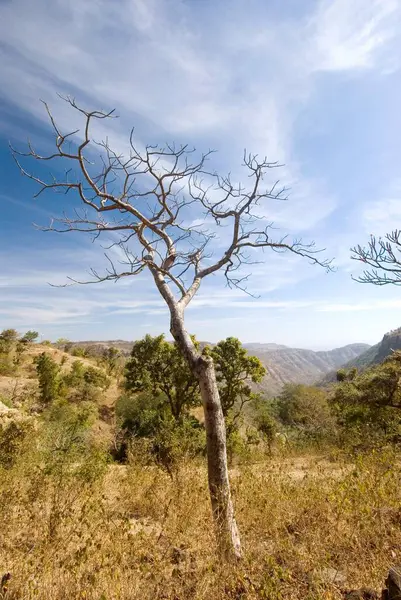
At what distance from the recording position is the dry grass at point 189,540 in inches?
111

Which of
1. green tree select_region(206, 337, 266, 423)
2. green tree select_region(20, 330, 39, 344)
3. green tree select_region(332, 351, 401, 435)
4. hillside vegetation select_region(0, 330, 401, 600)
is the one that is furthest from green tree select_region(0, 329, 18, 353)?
green tree select_region(332, 351, 401, 435)

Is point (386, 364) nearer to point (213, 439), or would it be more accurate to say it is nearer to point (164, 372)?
point (164, 372)

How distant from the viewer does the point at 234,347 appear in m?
21.0

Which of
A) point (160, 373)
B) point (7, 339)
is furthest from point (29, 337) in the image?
point (160, 373)

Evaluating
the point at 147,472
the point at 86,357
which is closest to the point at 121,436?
the point at 147,472

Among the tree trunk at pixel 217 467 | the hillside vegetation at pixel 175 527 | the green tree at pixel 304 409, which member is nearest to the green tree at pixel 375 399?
the hillside vegetation at pixel 175 527

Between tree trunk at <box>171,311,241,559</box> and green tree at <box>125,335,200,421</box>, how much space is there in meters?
17.5

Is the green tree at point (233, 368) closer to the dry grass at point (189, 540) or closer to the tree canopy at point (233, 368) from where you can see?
the tree canopy at point (233, 368)

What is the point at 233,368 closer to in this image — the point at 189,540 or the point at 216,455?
the point at 189,540

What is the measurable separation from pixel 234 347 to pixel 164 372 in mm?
5271

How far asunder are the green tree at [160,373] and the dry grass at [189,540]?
1559cm

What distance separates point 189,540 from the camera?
414 centimetres

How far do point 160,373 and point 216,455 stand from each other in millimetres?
18632

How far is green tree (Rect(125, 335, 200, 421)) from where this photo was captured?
70.7 feet
